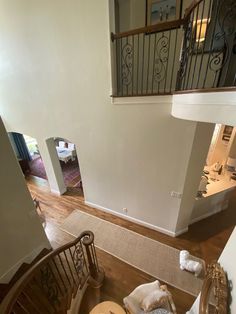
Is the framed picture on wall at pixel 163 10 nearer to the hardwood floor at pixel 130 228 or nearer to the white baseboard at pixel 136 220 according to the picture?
the white baseboard at pixel 136 220

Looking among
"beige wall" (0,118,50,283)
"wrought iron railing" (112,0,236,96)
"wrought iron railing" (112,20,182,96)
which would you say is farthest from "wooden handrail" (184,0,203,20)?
"beige wall" (0,118,50,283)

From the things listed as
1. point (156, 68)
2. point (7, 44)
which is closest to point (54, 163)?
point (7, 44)

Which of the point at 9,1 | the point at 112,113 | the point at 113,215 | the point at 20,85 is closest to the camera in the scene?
the point at 112,113

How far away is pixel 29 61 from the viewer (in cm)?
418

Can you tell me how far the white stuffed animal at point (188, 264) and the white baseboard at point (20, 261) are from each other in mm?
2978

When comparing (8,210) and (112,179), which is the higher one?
(8,210)

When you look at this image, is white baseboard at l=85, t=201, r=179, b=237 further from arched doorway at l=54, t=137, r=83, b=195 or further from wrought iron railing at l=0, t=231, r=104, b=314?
wrought iron railing at l=0, t=231, r=104, b=314

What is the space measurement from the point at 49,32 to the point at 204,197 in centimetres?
547

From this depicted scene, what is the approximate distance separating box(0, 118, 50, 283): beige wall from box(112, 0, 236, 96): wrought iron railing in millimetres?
2401

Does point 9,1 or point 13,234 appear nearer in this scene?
point 13,234

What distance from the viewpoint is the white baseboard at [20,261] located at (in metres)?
2.97

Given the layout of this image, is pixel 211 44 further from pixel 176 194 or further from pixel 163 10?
pixel 176 194

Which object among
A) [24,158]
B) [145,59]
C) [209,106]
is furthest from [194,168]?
[24,158]

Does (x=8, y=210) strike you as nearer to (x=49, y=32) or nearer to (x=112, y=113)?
(x=112, y=113)
